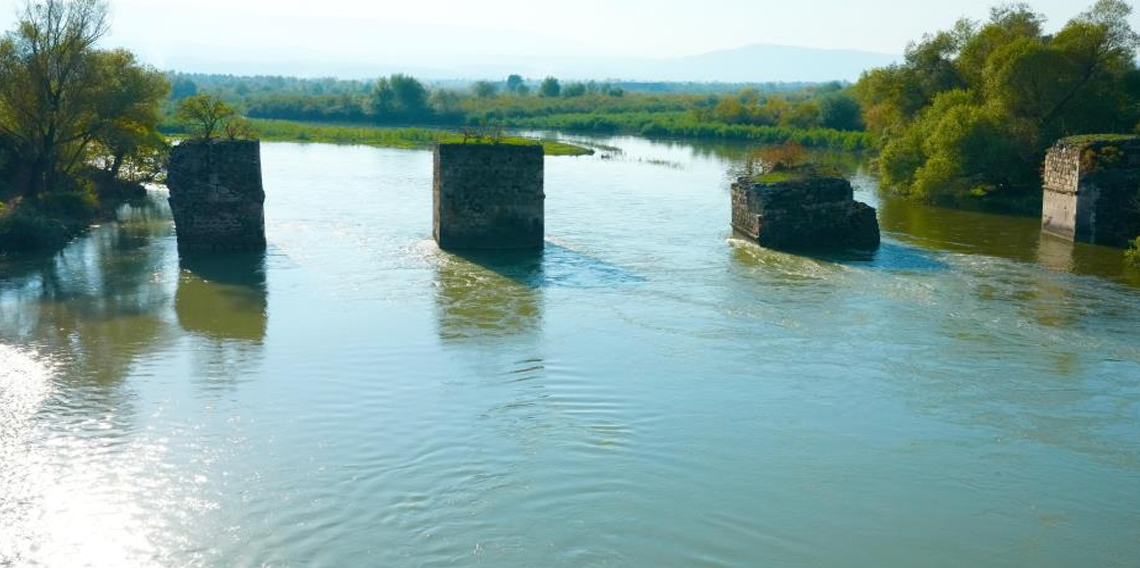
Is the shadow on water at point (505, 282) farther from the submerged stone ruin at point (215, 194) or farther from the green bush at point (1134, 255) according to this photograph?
the green bush at point (1134, 255)

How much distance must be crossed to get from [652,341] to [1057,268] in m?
8.87

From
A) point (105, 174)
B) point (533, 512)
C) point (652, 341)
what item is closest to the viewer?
point (533, 512)

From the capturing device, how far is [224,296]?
16109 millimetres

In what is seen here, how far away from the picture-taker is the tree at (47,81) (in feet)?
71.3

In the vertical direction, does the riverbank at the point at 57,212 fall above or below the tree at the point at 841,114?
below

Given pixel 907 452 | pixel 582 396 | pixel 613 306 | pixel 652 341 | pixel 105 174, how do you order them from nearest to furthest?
pixel 907 452 < pixel 582 396 < pixel 652 341 < pixel 613 306 < pixel 105 174

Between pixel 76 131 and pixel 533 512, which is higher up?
pixel 76 131

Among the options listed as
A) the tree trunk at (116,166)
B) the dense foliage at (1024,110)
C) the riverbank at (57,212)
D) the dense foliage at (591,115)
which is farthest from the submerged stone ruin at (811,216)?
the dense foliage at (591,115)

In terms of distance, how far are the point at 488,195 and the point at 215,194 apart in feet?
14.7

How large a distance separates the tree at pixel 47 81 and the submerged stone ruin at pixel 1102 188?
1905 cm

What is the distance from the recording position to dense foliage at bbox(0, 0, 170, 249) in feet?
71.3

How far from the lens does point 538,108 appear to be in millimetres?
73250

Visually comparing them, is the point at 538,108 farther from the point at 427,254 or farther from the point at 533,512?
the point at 533,512

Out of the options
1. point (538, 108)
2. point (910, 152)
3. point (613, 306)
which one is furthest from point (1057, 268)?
point (538, 108)
